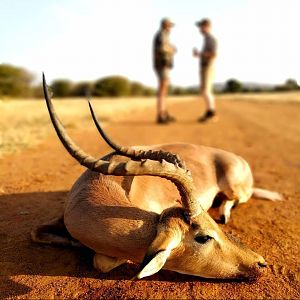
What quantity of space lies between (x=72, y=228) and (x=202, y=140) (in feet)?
24.4

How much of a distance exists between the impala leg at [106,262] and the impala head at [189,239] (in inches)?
17.6

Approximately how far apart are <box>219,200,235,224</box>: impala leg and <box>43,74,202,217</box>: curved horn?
1.82 meters

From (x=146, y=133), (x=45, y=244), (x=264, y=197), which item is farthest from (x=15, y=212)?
(x=146, y=133)

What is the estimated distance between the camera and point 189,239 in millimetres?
3357

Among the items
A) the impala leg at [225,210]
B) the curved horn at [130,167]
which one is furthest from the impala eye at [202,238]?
the impala leg at [225,210]

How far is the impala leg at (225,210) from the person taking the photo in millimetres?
4993

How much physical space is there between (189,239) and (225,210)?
1.89m

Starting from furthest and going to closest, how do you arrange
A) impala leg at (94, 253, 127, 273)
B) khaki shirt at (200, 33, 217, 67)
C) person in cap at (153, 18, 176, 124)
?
1. khaki shirt at (200, 33, 217, 67)
2. person in cap at (153, 18, 176, 124)
3. impala leg at (94, 253, 127, 273)

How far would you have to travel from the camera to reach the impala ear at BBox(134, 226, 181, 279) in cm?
291

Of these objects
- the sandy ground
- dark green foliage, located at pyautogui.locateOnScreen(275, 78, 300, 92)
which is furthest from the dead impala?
dark green foliage, located at pyautogui.locateOnScreen(275, 78, 300, 92)

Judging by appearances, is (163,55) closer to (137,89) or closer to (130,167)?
(130,167)

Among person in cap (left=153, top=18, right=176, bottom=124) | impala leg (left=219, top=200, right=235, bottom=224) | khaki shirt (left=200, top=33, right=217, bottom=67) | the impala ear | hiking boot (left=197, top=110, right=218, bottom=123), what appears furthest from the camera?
hiking boot (left=197, top=110, right=218, bottom=123)

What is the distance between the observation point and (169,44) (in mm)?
13477

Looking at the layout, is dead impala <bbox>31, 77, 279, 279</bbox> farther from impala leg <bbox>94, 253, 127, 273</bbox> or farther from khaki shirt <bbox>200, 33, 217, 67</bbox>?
khaki shirt <bbox>200, 33, 217, 67</bbox>
